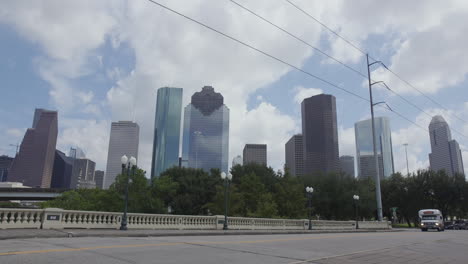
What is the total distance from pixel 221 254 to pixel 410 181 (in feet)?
233

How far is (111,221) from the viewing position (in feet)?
67.6

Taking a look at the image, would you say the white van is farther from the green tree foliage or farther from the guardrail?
the guardrail

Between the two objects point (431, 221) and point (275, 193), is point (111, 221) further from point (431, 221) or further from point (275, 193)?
point (275, 193)

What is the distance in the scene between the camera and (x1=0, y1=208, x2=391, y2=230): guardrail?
16422 mm

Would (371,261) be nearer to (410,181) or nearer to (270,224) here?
(270,224)

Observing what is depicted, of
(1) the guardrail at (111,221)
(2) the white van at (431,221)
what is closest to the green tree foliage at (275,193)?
(2) the white van at (431,221)

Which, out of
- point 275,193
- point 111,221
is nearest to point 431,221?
point 275,193

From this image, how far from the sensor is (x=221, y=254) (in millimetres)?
9703

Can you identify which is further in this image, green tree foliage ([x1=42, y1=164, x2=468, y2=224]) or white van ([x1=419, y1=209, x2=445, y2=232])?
green tree foliage ([x1=42, y1=164, x2=468, y2=224])

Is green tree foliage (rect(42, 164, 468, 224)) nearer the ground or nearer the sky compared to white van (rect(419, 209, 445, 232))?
nearer the sky

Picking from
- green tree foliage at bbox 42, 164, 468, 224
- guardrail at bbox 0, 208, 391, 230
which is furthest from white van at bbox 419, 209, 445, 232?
guardrail at bbox 0, 208, 391, 230

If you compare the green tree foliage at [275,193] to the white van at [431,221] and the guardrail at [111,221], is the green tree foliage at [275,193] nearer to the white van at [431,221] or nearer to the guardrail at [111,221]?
the white van at [431,221]

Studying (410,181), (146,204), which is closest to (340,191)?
(410,181)

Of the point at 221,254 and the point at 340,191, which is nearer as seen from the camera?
the point at 221,254
